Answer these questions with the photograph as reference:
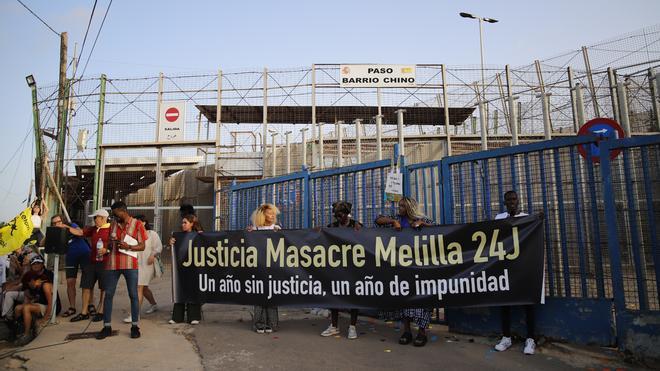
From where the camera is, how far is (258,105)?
15789 mm

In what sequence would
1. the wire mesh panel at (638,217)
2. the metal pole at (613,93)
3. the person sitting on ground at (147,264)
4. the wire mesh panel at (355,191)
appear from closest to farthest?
the wire mesh panel at (638,217)
the wire mesh panel at (355,191)
the person sitting on ground at (147,264)
the metal pole at (613,93)

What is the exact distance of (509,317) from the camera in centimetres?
458

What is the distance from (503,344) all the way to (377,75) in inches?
507

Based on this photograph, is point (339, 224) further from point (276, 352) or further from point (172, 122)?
point (172, 122)

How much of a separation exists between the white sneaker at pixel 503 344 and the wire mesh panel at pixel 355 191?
2.07 meters

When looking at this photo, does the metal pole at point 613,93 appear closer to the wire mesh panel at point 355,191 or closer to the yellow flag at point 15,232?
Result: the wire mesh panel at point 355,191

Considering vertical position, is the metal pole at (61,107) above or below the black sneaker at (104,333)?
above

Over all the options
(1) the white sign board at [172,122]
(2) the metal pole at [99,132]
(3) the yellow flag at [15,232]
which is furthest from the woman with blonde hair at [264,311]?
(2) the metal pole at [99,132]

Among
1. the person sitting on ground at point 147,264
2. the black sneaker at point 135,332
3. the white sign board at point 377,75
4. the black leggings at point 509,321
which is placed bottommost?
the black sneaker at point 135,332

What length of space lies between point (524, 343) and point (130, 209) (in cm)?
1329

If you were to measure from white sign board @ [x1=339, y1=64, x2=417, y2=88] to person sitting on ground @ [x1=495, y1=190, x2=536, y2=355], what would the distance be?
11.7 metres

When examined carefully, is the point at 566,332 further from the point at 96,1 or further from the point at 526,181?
the point at 96,1

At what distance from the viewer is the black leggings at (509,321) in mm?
4445

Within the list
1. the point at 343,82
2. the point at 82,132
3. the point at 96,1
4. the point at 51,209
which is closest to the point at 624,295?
the point at 96,1
